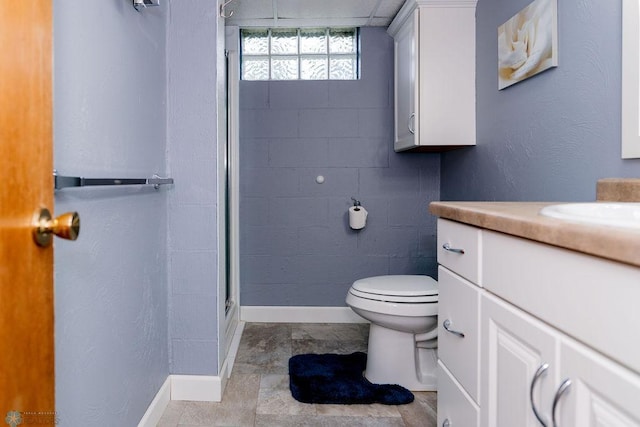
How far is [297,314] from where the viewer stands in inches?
118

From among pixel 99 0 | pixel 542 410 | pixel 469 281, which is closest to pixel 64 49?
pixel 99 0

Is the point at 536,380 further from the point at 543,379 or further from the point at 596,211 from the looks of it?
the point at 596,211

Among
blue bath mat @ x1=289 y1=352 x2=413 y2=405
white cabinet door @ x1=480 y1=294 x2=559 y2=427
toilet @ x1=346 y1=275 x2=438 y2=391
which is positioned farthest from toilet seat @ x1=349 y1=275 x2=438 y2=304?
white cabinet door @ x1=480 y1=294 x2=559 y2=427

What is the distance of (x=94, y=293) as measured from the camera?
1.17 m

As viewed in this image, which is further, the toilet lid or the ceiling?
the ceiling

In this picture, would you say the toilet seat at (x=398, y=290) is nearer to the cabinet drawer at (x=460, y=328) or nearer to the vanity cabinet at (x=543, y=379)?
the cabinet drawer at (x=460, y=328)

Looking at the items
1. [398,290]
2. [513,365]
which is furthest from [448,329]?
[398,290]

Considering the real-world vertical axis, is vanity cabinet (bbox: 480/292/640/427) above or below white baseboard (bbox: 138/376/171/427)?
above

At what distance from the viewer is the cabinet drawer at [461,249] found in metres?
1.05

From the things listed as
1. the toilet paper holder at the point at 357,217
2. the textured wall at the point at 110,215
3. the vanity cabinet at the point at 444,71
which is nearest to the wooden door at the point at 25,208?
the textured wall at the point at 110,215

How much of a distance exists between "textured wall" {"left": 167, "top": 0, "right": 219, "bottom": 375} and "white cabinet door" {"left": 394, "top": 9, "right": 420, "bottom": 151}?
1.12 metres

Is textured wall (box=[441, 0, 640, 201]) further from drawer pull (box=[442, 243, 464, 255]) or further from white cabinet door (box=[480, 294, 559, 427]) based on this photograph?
white cabinet door (box=[480, 294, 559, 427])

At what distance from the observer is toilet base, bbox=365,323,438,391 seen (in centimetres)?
202

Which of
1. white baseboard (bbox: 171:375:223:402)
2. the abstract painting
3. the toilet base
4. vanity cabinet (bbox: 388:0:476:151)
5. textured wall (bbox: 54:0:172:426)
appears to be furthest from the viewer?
vanity cabinet (bbox: 388:0:476:151)
